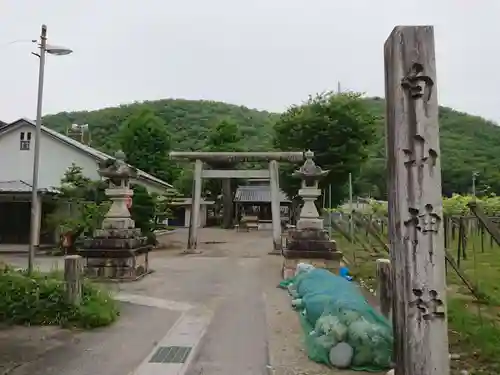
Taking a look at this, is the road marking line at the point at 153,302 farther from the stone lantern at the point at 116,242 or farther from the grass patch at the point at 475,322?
the grass patch at the point at 475,322

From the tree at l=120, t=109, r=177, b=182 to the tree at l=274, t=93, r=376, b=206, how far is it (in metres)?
13.4

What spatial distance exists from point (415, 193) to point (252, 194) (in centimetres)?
4557

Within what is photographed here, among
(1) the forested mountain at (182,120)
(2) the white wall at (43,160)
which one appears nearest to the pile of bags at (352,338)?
(2) the white wall at (43,160)

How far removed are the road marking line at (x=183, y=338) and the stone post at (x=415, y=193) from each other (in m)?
2.53

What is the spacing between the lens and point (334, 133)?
2844 centimetres

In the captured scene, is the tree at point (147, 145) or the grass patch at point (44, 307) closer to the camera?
the grass patch at point (44, 307)

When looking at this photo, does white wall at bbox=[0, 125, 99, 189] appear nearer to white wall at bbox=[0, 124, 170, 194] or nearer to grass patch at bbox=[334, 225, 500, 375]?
white wall at bbox=[0, 124, 170, 194]

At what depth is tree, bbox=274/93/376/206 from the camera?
92.9ft

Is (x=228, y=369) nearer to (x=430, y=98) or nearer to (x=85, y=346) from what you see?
(x=85, y=346)

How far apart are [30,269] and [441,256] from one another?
311 inches

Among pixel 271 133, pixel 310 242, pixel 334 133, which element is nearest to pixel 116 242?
pixel 310 242

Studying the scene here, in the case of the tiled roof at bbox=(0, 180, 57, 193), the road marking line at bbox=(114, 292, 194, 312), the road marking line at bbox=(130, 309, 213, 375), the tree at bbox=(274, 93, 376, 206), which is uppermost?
the tree at bbox=(274, 93, 376, 206)

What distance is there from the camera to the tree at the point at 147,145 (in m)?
39.7

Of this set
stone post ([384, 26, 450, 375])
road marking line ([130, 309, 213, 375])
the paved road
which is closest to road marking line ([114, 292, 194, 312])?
the paved road
